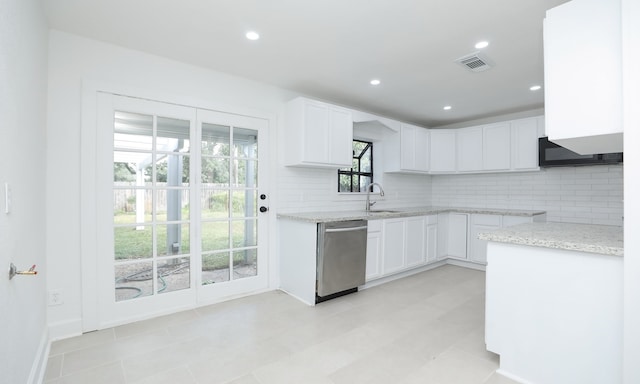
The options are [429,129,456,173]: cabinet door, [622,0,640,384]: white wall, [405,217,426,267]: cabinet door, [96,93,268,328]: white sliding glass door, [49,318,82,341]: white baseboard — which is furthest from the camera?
[429,129,456,173]: cabinet door

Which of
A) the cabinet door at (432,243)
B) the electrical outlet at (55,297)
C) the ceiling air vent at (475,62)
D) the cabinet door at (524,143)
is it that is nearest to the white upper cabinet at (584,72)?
the ceiling air vent at (475,62)

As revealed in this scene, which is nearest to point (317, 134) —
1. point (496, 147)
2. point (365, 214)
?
point (365, 214)

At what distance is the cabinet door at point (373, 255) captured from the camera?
363 cm

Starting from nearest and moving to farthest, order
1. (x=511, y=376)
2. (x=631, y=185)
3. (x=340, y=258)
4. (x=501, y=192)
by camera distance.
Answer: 1. (x=631, y=185)
2. (x=511, y=376)
3. (x=340, y=258)
4. (x=501, y=192)

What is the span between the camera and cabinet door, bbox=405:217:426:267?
4152mm

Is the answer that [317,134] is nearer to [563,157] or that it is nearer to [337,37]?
[337,37]

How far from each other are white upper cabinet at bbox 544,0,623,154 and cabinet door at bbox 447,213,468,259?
3.06 m

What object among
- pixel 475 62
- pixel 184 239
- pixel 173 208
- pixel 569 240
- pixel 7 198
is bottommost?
pixel 184 239

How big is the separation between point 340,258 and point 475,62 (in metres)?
2.35

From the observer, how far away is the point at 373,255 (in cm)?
369

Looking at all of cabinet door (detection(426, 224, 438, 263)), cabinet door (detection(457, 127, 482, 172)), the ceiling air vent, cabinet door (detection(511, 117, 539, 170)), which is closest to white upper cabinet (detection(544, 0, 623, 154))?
the ceiling air vent

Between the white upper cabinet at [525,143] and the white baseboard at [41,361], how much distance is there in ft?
17.7

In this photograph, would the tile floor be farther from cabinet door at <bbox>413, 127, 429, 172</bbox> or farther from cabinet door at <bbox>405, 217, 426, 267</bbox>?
cabinet door at <bbox>413, 127, 429, 172</bbox>

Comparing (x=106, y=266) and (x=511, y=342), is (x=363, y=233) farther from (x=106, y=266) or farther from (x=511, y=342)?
(x=106, y=266)
